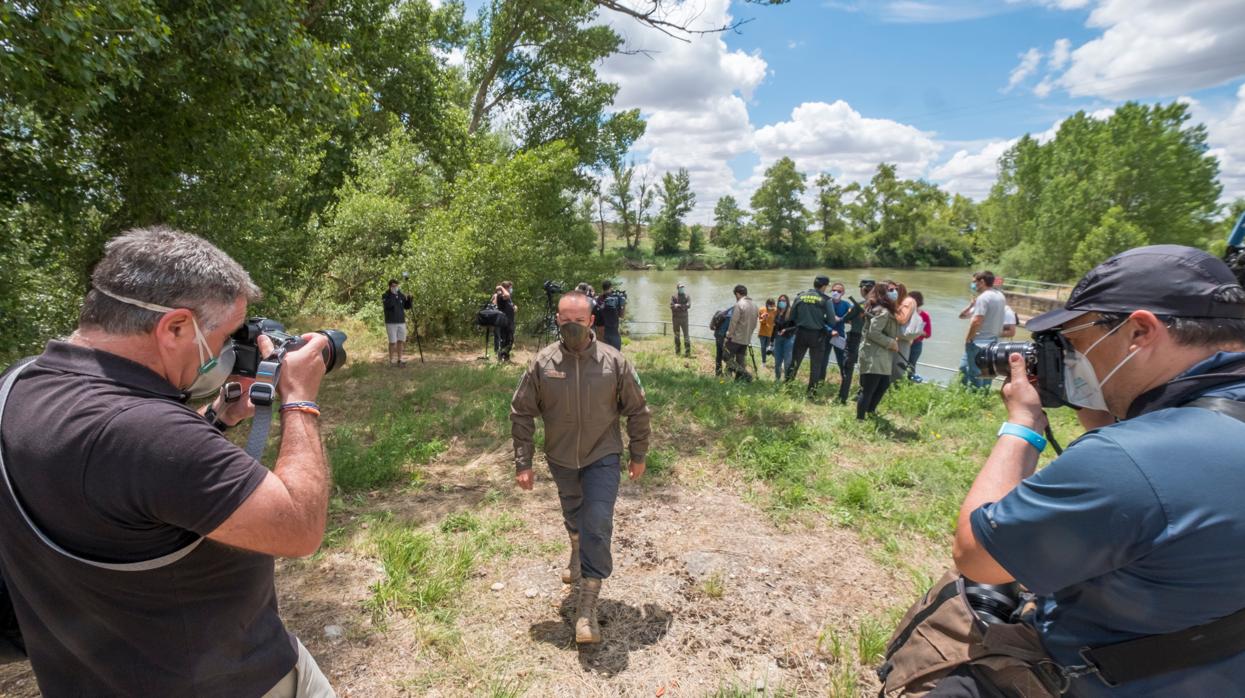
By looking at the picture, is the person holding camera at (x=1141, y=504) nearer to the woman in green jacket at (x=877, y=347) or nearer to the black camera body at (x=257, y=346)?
the black camera body at (x=257, y=346)

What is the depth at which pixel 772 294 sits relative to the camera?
3444 cm

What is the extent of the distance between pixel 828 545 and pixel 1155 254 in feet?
11.2

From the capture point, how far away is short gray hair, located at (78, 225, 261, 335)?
1.31 meters

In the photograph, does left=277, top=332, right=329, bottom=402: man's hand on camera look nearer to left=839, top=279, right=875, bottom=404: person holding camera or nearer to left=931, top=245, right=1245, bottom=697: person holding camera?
left=931, top=245, right=1245, bottom=697: person holding camera

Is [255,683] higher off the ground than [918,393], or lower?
higher

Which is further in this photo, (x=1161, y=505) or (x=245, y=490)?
(x=245, y=490)

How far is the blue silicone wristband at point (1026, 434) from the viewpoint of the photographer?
1567 mm

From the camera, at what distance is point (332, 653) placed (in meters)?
3.12

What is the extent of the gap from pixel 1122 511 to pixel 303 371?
2.03 m

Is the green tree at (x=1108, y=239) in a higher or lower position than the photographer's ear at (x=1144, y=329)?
higher

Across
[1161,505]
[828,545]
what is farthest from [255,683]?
[828,545]

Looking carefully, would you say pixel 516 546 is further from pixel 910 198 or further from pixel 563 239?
pixel 910 198

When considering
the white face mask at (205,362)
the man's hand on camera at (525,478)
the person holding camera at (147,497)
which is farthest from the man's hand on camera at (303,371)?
the man's hand on camera at (525,478)

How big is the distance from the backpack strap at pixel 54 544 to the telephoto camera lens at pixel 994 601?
212cm
